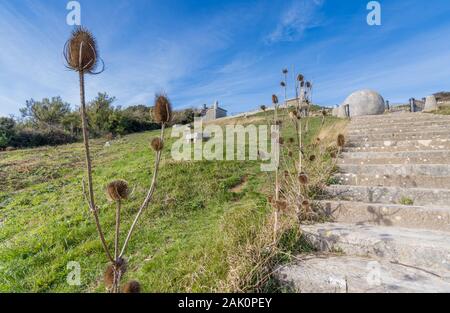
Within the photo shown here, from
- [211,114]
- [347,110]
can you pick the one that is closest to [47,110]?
[211,114]

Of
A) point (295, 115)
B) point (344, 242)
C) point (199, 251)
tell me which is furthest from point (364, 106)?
point (199, 251)

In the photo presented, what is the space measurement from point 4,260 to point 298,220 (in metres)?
4.18

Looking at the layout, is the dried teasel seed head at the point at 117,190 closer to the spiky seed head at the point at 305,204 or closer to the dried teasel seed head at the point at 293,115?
the spiky seed head at the point at 305,204

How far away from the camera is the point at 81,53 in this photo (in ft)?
3.51

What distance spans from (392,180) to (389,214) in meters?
0.99

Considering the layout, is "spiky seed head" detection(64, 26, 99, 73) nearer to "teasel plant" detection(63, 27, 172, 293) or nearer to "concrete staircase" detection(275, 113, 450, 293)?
"teasel plant" detection(63, 27, 172, 293)

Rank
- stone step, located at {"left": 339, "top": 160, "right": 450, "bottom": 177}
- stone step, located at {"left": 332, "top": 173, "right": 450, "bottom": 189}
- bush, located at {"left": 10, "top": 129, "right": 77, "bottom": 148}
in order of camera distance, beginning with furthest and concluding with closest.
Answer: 1. bush, located at {"left": 10, "top": 129, "right": 77, "bottom": 148}
2. stone step, located at {"left": 339, "top": 160, "right": 450, "bottom": 177}
3. stone step, located at {"left": 332, "top": 173, "right": 450, "bottom": 189}

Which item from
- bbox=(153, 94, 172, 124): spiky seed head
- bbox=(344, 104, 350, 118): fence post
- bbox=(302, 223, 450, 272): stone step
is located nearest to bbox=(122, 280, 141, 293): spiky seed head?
bbox=(153, 94, 172, 124): spiky seed head

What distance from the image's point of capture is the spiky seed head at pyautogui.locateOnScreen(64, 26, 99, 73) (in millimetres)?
1091

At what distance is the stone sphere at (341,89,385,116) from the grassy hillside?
8095 millimetres

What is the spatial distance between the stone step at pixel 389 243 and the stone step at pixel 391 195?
61cm

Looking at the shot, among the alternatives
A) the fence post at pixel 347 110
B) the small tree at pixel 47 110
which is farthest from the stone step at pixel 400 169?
the small tree at pixel 47 110

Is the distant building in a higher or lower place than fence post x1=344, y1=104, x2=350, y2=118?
higher
